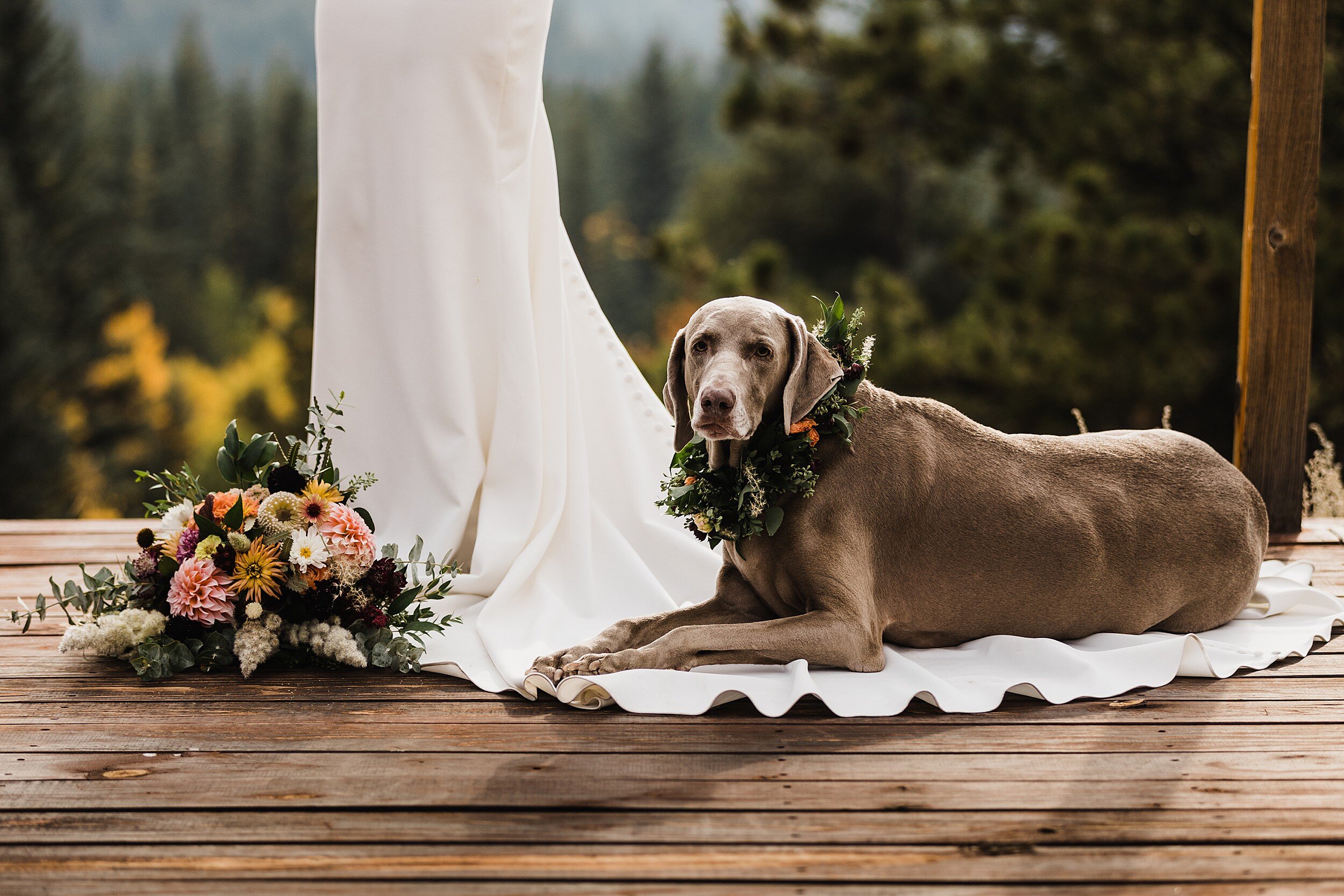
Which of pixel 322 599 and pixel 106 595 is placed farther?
pixel 106 595

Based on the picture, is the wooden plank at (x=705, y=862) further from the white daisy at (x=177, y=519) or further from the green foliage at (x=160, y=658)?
the white daisy at (x=177, y=519)

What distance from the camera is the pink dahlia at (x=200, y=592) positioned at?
2787 millimetres

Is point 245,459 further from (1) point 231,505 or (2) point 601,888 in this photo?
(2) point 601,888

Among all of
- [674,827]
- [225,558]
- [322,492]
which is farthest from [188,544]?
[674,827]

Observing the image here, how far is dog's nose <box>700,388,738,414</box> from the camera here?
2.51 m

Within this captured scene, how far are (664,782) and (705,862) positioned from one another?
30 cm

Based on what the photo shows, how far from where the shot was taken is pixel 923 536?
2834 mm

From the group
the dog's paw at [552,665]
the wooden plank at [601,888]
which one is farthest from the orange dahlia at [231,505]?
the wooden plank at [601,888]

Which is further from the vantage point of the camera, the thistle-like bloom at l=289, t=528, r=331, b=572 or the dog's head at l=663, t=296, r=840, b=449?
the thistle-like bloom at l=289, t=528, r=331, b=572

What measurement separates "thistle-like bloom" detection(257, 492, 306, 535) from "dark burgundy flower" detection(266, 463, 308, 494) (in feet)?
0.12

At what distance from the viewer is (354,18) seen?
3.48 meters

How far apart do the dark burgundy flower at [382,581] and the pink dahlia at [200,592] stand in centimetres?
A: 33

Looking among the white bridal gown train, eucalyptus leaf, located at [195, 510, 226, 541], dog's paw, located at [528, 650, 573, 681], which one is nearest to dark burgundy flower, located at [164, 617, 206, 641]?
eucalyptus leaf, located at [195, 510, 226, 541]

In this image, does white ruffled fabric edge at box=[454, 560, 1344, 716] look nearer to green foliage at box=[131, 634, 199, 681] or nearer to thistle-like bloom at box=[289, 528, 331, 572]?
thistle-like bloom at box=[289, 528, 331, 572]
